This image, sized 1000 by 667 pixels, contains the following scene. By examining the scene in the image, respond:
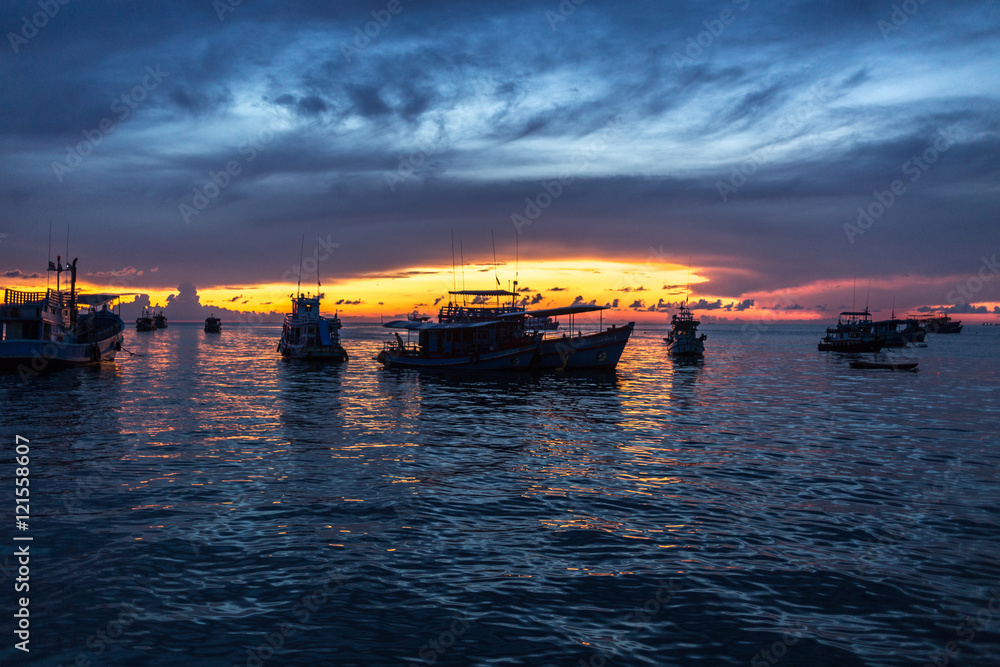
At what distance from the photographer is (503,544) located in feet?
38.2

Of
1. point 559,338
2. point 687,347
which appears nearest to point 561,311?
point 559,338

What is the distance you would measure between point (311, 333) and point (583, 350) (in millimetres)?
31917

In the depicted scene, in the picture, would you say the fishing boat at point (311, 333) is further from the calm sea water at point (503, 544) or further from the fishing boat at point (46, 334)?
the calm sea water at point (503, 544)

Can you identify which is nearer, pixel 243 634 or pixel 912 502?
pixel 243 634

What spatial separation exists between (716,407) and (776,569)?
2560 cm

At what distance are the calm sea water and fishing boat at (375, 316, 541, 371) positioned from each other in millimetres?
28025

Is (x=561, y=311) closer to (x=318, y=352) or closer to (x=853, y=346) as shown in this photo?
(x=318, y=352)

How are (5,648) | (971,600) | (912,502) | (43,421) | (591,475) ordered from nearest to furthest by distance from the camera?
1. (5,648)
2. (971,600)
3. (912,502)
4. (591,475)
5. (43,421)

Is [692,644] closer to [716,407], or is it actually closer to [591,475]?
[591,475]

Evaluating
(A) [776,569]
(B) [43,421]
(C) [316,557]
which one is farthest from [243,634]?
(B) [43,421]

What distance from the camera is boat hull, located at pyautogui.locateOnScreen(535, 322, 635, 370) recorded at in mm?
57500

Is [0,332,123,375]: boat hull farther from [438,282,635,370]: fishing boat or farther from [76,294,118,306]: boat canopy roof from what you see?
[438,282,635,370]: fishing boat

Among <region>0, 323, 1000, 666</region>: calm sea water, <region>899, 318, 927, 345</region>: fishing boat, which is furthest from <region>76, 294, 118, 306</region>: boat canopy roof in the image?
<region>899, 318, 927, 345</region>: fishing boat

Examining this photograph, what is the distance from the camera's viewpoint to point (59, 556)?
10.7m
